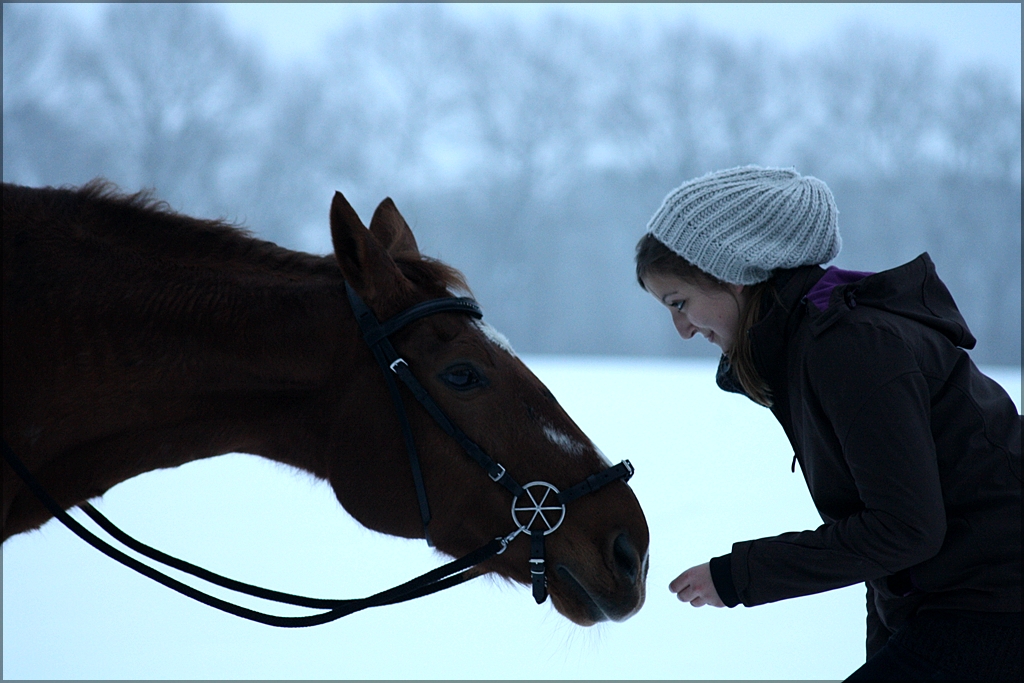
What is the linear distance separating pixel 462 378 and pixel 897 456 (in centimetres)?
76

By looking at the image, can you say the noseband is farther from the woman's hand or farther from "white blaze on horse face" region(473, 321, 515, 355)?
the woman's hand

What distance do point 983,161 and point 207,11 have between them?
9586 millimetres

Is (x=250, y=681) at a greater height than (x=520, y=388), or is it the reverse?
(x=520, y=388)

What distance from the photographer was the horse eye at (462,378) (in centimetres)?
150

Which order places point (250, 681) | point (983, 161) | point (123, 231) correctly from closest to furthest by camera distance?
point (123, 231) < point (250, 681) < point (983, 161)

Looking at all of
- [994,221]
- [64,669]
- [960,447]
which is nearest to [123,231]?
[960,447]

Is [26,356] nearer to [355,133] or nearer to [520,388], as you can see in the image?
[520,388]

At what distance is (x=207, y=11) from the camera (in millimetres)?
8812

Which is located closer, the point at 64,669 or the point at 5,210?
the point at 5,210

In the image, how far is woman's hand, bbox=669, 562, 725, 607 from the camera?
1.24 metres

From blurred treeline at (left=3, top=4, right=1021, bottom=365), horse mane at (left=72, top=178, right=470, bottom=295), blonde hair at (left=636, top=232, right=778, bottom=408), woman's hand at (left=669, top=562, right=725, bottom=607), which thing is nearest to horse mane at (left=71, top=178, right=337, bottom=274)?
horse mane at (left=72, top=178, right=470, bottom=295)

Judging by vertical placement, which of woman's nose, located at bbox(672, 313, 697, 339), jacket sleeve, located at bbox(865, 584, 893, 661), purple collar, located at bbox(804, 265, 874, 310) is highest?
woman's nose, located at bbox(672, 313, 697, 339)

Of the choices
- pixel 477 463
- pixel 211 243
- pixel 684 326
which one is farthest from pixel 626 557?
pixel 211 243

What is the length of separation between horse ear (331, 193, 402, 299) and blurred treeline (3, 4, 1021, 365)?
7658 millimetres
